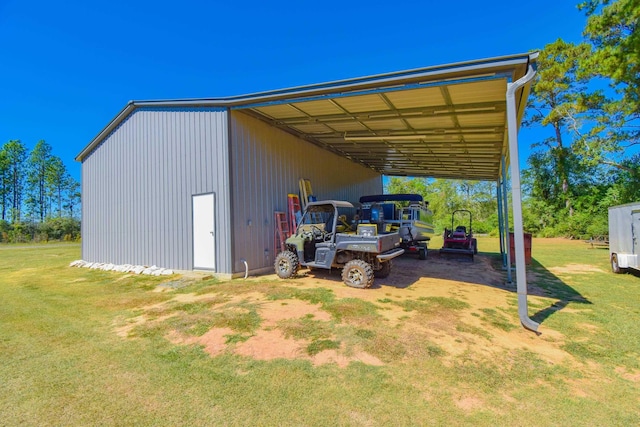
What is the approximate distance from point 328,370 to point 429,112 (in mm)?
6023

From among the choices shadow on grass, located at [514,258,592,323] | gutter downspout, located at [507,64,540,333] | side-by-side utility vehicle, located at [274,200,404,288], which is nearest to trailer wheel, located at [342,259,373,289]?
side-by-side utility vehicle, located at [274,200,404,288]

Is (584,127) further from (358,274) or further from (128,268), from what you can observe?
(128,268)

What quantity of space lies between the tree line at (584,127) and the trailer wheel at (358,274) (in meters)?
16.9

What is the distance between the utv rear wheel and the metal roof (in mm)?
3526

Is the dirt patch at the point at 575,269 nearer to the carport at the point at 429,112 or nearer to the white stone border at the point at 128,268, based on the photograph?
the carport at the point at 429,112

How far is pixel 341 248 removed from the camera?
643cm

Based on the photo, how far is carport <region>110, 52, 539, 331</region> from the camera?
14.4 ft

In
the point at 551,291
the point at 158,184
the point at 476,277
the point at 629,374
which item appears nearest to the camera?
the point at 629,374

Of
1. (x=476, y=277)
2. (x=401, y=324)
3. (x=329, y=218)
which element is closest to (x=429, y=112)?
(x=329, y=218)

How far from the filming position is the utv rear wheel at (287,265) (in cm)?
700

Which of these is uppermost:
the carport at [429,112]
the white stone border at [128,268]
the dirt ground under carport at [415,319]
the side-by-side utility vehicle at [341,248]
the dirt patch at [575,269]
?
the carport at [429,112]

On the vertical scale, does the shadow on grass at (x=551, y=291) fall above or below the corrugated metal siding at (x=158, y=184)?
below

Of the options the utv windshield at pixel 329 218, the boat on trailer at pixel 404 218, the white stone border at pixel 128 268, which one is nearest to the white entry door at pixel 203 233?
the white stone border at pixel 128 268

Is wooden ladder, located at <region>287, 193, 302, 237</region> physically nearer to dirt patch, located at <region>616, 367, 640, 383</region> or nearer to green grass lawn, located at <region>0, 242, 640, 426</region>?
green grass lawn, located at <region>0, 242, 640, 426</region>
